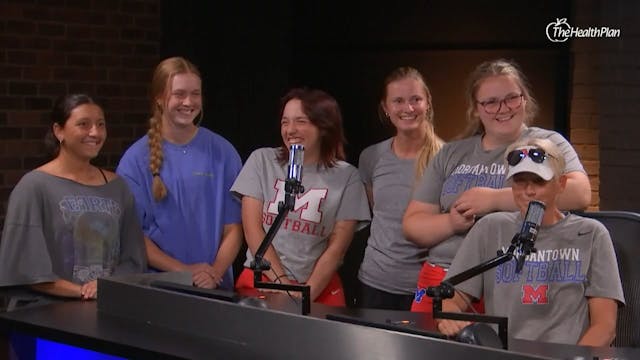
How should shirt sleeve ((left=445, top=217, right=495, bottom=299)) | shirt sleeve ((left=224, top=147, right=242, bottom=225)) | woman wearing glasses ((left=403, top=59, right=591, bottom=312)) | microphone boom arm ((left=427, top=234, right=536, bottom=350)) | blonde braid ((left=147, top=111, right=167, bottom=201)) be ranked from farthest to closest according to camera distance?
shirt sleeve ((left=224, top=147, right=242, bottom=225)) < blonde braid ((left=147, top=111, right=167, bottom=201)) < woman wearing glasses ((left=403, top=59, right=591, bottom=312)) < shirt sleeve ((left=445, top=217, right=495, bottom=299)) < microphone boom arm ((left=427, top=234, right=536, bottom=350))

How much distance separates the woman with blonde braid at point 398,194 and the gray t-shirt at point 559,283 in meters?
0.77

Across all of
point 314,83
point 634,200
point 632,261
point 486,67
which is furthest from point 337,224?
point 314,83

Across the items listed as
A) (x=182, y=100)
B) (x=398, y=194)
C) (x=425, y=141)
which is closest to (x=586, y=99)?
(x=425, y=141)

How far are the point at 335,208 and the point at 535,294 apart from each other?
1.07m

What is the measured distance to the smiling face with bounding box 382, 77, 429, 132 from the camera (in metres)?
4.05

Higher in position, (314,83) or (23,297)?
(314,83)

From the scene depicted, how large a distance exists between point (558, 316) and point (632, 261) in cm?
48

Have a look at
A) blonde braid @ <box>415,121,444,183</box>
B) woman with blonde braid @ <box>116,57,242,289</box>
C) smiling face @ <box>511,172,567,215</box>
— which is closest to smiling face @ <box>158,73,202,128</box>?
woman with blonde braid @ <box>116,57,242,289</box>

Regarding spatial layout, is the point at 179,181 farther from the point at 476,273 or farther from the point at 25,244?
the point at 476,273

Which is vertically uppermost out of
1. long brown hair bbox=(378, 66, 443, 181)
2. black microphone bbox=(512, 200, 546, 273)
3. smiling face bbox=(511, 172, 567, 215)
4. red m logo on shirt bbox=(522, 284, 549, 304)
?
long brown hair bbox=(378, 66, 443, 181)

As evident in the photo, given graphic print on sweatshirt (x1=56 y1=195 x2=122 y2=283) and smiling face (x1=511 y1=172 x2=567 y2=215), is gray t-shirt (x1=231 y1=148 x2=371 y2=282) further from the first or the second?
smiling face (x1=511 y1=172 x2=567 y2=215)

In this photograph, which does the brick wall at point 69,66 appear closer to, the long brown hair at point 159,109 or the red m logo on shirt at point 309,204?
the long brown hair at point 159,109

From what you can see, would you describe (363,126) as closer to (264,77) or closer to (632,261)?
(264,77)

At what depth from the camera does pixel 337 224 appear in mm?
4078
